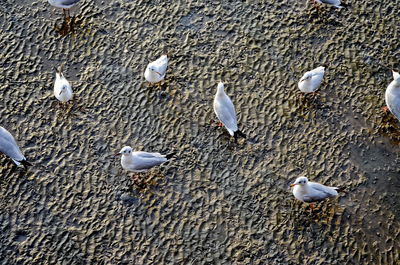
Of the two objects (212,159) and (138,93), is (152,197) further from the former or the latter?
(138,93)

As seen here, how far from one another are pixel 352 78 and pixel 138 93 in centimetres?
314

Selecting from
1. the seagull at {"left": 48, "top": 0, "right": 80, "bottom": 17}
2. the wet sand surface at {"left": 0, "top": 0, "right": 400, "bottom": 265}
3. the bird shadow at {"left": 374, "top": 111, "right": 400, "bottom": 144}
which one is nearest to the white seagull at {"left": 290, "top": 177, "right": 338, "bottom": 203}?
the wet sand surface at {"left": 0, "top": 0, "right": 400, "bottom": 265}

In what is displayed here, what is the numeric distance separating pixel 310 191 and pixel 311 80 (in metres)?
1.79

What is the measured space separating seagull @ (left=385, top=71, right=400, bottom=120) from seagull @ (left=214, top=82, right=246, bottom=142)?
6.84 ft

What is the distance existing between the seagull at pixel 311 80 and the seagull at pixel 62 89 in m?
3.25

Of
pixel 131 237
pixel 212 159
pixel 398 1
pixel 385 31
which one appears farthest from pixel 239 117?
pixel 398 1

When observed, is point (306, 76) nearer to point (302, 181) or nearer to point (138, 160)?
point (302, 181)

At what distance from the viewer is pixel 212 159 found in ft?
24.9

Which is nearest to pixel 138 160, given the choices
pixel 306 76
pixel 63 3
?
pixel 306 76

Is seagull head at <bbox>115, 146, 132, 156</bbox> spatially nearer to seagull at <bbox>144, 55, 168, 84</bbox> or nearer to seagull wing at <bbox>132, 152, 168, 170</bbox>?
seagull wing at <bbox>132, 152, 168, 170</bbox>

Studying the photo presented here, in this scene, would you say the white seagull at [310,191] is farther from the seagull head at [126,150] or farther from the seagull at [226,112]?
the seagull head at [126,150]

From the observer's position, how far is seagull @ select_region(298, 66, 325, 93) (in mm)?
7977

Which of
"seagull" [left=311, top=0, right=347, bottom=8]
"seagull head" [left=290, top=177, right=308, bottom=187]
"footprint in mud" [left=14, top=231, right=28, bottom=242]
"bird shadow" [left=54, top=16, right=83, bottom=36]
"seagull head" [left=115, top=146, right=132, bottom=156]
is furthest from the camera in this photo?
"seagull" [left=311, top=0, right=347, bottom=8]

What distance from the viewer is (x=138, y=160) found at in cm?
726
